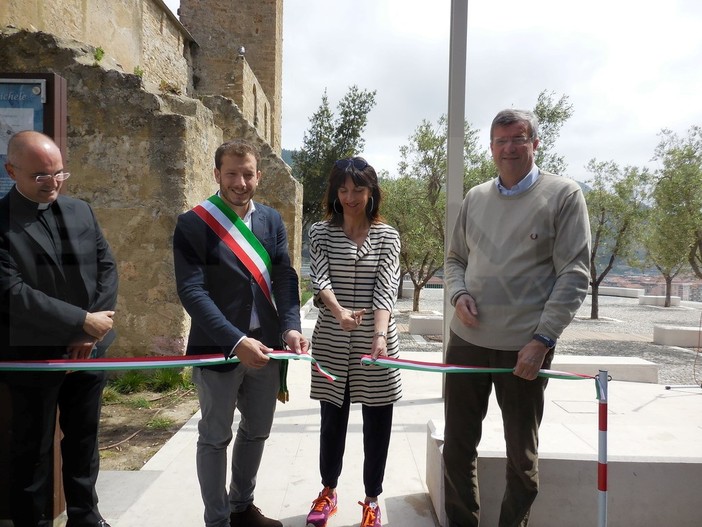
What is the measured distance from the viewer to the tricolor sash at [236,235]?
87.5 inches

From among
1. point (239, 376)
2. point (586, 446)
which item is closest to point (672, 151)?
point (586, 446)

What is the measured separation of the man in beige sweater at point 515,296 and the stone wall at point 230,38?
1332cm

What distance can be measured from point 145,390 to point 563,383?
453 cm

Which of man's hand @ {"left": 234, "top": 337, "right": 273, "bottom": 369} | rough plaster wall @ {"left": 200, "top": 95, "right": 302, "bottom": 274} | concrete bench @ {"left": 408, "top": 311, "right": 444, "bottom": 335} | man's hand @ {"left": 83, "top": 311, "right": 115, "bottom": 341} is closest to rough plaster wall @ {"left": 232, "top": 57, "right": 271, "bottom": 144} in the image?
rough plaster wall @ {"left": 200, "top": 95, "right": 302, "bottom": 274}

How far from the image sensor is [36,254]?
6.88ft

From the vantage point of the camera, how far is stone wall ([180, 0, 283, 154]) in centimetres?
1546

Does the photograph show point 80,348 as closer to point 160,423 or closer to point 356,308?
point 356,308

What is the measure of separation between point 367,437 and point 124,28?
10344 mm

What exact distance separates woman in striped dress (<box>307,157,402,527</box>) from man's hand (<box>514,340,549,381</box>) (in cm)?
61

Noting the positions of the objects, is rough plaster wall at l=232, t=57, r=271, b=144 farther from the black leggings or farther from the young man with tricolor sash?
the black leggings

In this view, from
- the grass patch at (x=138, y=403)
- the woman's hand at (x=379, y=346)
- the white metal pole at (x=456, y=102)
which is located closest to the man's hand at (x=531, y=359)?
the woman's hand at (x=379, y=346)

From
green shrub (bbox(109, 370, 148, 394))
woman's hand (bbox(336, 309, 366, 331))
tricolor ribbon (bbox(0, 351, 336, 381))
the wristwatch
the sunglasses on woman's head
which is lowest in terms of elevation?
green shrub (bbox(109, 370, 148, 394))

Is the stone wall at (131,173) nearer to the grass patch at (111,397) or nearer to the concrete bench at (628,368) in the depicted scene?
the grass patch at (111,397)

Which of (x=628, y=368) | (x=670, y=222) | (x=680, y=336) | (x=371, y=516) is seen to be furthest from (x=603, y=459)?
(x=680, y=336)
